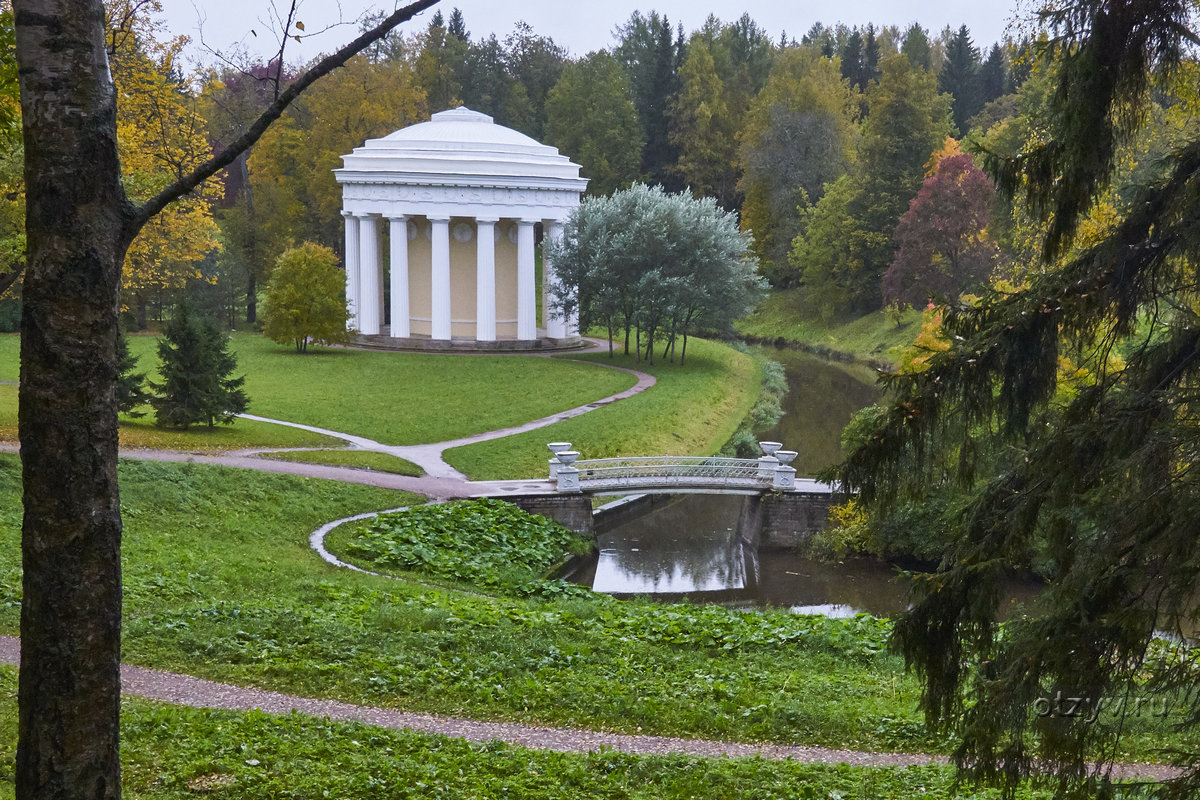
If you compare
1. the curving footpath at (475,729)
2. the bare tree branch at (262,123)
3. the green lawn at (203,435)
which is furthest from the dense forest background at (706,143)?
the bare tree branch at (262,123)

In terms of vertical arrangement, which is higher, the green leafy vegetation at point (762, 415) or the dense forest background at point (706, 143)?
the dense forest background at point (706, 143)

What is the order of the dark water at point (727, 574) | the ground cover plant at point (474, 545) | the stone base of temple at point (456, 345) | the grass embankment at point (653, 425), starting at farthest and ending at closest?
the stone base of temple at point (456, 345) → the grass embankment at point (653, 425) → the dark water at point (727, 574) → the ground cover plant at point (474, 545)

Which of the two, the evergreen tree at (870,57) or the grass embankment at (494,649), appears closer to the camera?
the grass embankment at (494,649)

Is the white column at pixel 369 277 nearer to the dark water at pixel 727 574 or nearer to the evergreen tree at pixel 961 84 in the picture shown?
the dark water at pixel 727 574

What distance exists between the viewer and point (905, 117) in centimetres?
6116

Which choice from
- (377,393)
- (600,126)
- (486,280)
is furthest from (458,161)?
(600,126)

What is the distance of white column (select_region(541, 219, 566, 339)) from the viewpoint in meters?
50.0

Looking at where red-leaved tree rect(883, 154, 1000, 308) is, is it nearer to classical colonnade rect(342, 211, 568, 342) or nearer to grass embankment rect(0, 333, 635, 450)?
classical colonnade rect(342, 211, 568, 342)

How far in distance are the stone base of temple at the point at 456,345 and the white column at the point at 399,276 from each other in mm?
645

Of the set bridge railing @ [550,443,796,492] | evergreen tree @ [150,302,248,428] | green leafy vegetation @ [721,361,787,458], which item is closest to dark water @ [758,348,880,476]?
green leafy vegetation @ [721,361,787,458]

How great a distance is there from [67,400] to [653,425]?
30.5m

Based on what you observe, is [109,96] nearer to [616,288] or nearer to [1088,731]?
[1088,731]

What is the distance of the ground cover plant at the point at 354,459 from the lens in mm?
27250

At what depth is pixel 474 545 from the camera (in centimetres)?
2239
